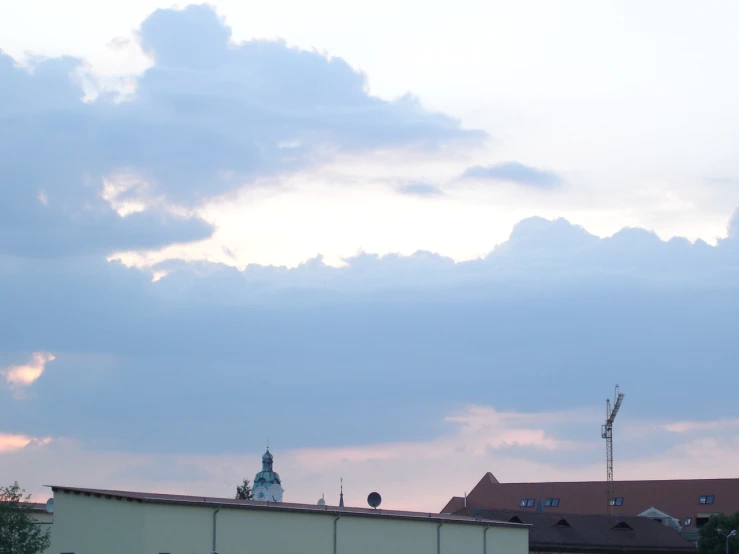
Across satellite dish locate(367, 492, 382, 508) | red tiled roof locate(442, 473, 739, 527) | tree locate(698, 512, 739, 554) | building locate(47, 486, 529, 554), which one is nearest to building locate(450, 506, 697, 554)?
tree locate(698, 512, 739, 554)

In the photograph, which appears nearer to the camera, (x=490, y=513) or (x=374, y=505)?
(x=374, y=505)

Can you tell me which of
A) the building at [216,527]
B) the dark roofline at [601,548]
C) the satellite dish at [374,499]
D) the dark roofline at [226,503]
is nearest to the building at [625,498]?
the dark roofline at [601,548]

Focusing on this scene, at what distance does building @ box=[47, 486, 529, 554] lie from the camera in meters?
54.6

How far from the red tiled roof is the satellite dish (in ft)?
275

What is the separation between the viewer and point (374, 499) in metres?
71.6

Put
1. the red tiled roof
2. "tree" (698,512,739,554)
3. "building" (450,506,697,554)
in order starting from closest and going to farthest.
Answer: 1. "building" (450,506,697,554)
2. "tree" (698,512,739,554)
3. the red tiled roof

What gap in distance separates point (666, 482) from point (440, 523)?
10360cm

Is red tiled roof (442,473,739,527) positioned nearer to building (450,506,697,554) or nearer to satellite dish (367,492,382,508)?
building (450,506,697,554)

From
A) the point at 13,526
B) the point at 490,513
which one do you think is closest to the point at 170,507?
the point at 13,526

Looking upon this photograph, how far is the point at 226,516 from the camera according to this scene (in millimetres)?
57250

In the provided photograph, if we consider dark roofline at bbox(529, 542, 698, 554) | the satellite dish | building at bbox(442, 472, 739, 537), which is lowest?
dark roofline at bbox(529, 542, 698, 554)

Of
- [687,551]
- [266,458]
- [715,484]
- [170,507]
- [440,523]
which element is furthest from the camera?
[266,458]

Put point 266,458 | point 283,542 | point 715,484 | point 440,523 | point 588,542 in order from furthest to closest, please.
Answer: point 266,458 < point 715,484 < point 588,542 < point 440,523 < point 283,542

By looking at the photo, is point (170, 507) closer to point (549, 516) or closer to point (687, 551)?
point (549, 516)
